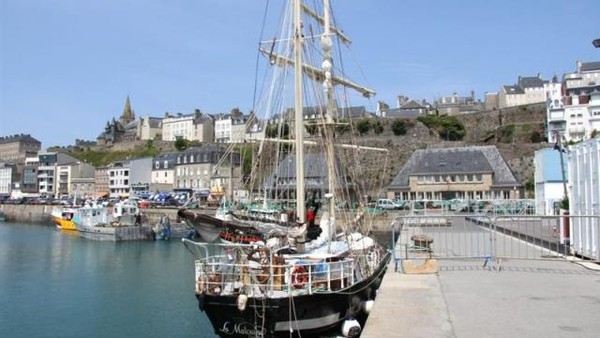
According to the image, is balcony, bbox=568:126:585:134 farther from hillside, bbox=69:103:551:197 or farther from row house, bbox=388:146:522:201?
row house, bbox=388:146:522:201

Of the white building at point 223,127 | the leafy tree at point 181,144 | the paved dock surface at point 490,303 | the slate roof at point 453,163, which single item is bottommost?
the paved dock surface at point 490,303

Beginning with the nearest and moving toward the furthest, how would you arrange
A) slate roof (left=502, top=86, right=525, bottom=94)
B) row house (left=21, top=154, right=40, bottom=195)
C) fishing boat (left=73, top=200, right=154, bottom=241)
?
fishing boat (left=73, top=200, right=154, bottom=241) < slate roof (left=502, top=86, right=525, bottom=94) < row house (left=21, top=154, right=40, bottom=195)

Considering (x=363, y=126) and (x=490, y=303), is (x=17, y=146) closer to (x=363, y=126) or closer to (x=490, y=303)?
(x=363, y=126)

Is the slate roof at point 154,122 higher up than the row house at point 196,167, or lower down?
higher up

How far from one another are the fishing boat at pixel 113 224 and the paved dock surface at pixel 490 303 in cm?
4980

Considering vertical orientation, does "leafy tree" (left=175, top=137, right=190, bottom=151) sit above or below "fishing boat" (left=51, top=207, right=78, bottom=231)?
above

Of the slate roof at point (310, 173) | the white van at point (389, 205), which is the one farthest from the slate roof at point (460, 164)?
the slate roof at point (310, 173)

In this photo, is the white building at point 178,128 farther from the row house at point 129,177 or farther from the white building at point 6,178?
the white building at point 6,178

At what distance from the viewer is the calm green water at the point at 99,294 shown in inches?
844

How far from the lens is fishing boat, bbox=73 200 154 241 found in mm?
61062

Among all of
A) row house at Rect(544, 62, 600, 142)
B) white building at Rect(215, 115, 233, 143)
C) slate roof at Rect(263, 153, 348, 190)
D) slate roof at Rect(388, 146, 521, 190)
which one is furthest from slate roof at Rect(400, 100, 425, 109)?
slate roof at Rect(263, 153, 348, 190)

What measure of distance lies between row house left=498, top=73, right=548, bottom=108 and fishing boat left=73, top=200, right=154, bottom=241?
87352 millimetres

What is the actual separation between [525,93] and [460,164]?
53.1 m

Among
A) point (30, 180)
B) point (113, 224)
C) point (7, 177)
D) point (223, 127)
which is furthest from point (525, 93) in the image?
point (7, 177)
